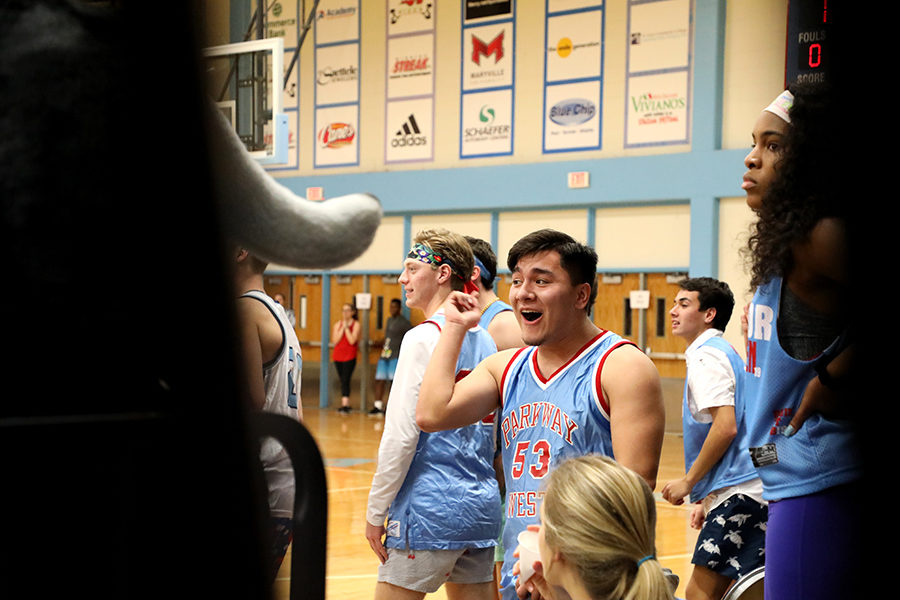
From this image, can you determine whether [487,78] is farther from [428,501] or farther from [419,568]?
[419,568]

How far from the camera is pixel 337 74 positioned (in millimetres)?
15336

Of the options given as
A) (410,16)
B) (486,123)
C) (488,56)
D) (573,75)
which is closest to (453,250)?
(573,75)

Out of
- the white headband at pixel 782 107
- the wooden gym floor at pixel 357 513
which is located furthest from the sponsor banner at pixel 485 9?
the white headband at pixel 782 107

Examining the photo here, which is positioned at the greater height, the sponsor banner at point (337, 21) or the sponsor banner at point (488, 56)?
the sponsor banner at point (337, 21)

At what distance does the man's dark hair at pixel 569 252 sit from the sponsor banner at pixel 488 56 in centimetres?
1147

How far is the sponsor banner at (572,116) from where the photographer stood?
1331 centimetres

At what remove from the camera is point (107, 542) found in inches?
15.1

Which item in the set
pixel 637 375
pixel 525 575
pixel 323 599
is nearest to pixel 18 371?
pixel 323 599

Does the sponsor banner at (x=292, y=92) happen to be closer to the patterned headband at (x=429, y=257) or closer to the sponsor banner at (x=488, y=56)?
the sponsor banner at (x=488, y=56)

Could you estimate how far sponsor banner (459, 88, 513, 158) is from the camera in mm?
14031

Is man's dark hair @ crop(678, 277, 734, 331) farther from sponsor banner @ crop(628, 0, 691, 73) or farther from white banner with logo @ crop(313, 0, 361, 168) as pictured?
white banner with logo @ crop(313, 0, 361, 168)

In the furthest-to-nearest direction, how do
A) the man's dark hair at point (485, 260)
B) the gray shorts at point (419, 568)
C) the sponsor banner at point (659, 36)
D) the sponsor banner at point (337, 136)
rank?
1. the sponsor banner at point (337, 136)
2. the sponsor banner at point (659, 36)
3. the man's dark hair at point (485, 260)
4. the gray shorts at point (419, 568)

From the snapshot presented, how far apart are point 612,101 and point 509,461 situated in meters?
11.1

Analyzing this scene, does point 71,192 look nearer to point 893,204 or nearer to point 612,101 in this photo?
point 893,204
